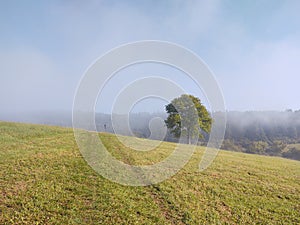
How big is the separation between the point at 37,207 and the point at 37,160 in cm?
631

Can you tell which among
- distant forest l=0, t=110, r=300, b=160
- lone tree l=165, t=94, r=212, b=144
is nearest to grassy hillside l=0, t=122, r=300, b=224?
distant forest l=0, t=110, r=300, b=160

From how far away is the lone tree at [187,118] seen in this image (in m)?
38.3

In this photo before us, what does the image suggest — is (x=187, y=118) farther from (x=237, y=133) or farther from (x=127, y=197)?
(x=237, y=133)

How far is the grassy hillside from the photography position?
8.88m

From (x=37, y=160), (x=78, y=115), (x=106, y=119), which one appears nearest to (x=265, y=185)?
(x=106, y=119)

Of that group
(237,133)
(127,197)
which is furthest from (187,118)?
(237,133)

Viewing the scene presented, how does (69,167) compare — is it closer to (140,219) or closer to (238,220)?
(140,219)

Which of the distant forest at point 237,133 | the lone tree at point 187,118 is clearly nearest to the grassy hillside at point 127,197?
the distant forest at point 237,133

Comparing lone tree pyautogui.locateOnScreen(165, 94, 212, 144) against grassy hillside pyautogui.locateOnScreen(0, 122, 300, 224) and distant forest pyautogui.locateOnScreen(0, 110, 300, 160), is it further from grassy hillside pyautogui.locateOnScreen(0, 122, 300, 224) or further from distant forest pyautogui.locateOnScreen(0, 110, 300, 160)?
grassy hillside pyautogui.locateOnScreen(0, 122, 300, 224)

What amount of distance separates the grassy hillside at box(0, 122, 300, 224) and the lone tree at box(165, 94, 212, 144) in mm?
22073

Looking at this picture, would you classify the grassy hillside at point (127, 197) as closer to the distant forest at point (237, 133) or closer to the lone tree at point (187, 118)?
the distant forest at point (237, 133)

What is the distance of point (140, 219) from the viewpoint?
9.02 m

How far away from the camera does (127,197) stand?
1070cm

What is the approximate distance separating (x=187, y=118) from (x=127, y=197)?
96.1 ft
